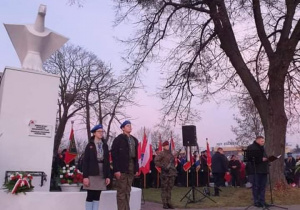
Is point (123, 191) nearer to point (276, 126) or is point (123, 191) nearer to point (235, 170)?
point (276, 126)

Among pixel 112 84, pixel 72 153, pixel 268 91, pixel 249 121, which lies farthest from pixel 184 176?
pixel 249 121

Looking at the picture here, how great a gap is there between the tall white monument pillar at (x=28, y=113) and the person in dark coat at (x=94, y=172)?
2027mm

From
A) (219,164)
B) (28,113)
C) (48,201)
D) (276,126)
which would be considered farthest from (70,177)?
(219,164)

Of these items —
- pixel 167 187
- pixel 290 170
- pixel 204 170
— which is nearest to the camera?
pixel 167 187

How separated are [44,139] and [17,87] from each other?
135 centimetres

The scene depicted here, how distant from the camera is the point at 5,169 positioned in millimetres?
8578

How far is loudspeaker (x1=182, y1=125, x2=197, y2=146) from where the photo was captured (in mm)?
12109

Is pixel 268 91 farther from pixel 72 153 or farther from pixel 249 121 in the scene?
pixel 249 121

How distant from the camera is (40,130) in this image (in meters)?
9.14

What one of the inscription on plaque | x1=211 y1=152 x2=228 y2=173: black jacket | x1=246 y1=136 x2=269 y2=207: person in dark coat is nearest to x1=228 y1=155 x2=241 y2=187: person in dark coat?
x1=211 y1=152 x2=228 y2=173: black jacket

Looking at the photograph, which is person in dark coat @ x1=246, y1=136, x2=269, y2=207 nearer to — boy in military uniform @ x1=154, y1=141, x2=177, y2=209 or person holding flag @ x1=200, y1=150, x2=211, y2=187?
boy in military uniform @ x1=154, y1=141, x2=177, y2=209

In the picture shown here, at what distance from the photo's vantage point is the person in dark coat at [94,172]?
7.31 metres

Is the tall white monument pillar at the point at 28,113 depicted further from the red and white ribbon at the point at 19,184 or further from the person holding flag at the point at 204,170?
the person holding flag at the point at 204,170

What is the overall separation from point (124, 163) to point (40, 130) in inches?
100
